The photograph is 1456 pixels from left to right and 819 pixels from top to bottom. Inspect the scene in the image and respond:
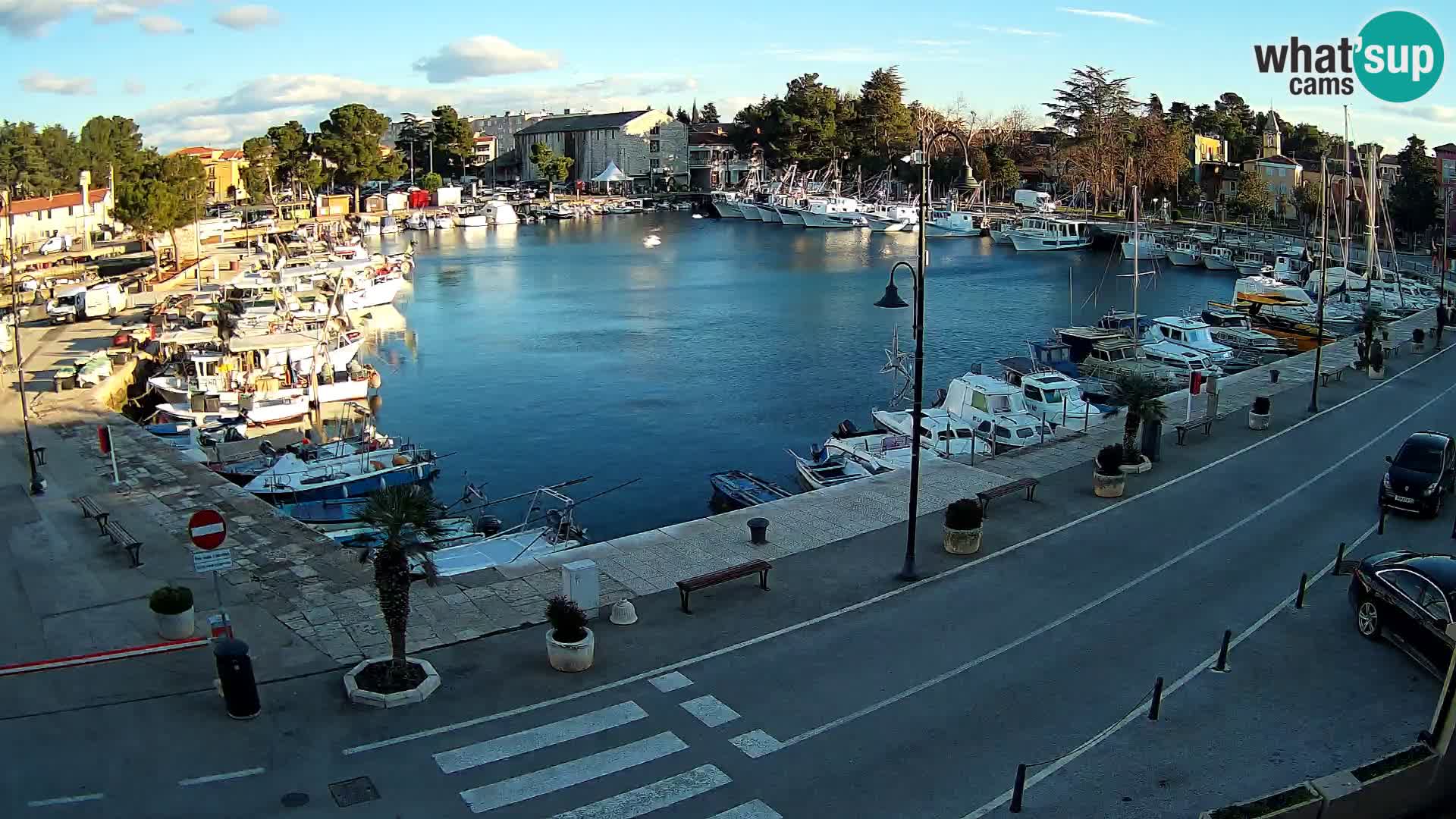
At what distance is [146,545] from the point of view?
71.8ft

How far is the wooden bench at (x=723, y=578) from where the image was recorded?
58.7 feet

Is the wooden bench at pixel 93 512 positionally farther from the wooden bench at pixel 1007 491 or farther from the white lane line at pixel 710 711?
the wooden bench at pixel 1007 491

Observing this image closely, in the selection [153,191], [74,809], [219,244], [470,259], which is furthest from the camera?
[470,259]

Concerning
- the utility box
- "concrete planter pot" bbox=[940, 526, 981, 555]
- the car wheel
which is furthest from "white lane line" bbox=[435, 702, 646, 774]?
the car wheel

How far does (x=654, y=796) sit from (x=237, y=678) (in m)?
5.67

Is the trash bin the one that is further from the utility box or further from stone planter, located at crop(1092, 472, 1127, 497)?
the utility box

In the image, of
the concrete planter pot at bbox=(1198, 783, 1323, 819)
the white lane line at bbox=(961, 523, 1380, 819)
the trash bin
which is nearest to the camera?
the concrete planter pot at bbox=(1198, 783, 1323, 819)

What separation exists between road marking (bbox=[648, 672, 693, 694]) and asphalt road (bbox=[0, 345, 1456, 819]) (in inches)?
1.3

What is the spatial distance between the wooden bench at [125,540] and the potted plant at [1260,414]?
26.8m

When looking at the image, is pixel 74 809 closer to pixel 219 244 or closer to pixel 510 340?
pixel 510 340

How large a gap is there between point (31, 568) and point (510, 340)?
46989 mm

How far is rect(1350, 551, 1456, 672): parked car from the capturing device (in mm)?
15102

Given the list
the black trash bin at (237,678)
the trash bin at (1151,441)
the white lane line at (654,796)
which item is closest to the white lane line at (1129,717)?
the white lane line at (654,796)

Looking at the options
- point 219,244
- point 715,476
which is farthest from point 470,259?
point 715,476
